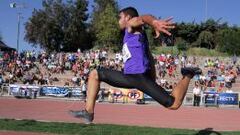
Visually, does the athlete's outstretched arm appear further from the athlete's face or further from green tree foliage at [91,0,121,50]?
green tree foliage at [91,0,121,50]

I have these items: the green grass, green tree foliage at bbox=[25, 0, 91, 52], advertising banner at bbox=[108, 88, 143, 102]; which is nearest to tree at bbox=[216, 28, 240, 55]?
green tree foliage at bbox=[25, 0, 91, 52]

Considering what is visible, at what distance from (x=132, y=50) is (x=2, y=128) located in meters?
5.71

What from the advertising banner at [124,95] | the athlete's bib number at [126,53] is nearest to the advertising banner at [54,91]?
the advertising banner at [124,95]

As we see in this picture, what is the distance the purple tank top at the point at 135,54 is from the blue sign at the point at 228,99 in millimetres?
26610

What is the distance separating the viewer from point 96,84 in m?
8.03

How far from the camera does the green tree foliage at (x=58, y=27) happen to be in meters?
65.1

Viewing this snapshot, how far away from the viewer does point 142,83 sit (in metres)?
7.62

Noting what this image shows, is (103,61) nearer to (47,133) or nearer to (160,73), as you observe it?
(160,73)

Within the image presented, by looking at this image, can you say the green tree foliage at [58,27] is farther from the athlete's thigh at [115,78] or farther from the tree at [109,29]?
the athlete's thigh at [115,78]

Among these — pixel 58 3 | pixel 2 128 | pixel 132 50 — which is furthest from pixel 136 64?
pixel 58 3

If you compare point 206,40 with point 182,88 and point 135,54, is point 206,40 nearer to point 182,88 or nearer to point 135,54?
point 182,88

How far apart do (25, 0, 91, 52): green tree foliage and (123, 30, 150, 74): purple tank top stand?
57.8m

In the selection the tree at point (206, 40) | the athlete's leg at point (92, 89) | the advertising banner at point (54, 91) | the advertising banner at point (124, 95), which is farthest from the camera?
the tree at point (206, 40)

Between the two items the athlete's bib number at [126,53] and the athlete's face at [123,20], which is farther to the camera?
the athlete's face at [123,20]
